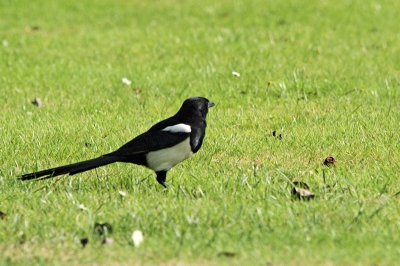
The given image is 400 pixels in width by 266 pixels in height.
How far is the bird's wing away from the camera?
519 centimetres

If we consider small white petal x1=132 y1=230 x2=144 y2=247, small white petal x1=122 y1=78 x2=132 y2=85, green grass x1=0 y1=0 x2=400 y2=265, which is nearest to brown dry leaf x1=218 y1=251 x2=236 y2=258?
green grass x1=0 y1=0 x2=400 y2=265


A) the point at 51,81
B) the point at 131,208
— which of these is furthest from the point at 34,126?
the point at 131,208

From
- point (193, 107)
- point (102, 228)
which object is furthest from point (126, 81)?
point (102, 228)

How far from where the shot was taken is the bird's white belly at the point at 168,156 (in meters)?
5.20

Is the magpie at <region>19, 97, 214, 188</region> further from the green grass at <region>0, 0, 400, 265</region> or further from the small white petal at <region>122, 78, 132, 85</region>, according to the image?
the small white petal at <region>122, 78, 132, 85</region>

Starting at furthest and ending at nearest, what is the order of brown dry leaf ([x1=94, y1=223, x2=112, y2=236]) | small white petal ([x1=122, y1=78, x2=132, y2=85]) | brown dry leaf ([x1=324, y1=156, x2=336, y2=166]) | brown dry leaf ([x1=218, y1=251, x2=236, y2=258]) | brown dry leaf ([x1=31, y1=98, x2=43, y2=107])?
small white petal ([x1=122, y1=78, x2=132, y2=85]) < brown dry leaf ([x1=31, y1=98, x2=43, y2=107]) < brown dry leaf ([x1=324, y1=156, x2=336, y2=166]) < brown dry leaf ([x1=94, y1=223, x2=112, y2=236]) < brown dry leaf ([x1=218, y1=251, x2=236, y2=258])

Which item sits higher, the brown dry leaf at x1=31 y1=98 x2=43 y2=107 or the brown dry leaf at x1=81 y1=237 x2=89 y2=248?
the brown dry leaf at x1=81 y1=237 x2=89 y2=248

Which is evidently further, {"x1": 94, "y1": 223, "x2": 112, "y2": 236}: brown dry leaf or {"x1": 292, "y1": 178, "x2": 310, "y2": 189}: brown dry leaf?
{"x1": 292, "y1": 178, "x2": 310, "y2": 189}: brown dry leaf

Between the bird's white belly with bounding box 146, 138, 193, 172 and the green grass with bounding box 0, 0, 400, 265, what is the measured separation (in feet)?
0.55

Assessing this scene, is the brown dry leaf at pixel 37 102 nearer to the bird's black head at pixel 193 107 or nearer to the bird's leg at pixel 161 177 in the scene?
the bird's black head at pixel 193 107

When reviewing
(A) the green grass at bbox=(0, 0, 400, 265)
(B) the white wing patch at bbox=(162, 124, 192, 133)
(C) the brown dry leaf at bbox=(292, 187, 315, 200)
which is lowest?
(A) the green grass at bbox=(0, 0, 400, 265)

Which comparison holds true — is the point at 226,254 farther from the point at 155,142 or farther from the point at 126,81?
the point at 126,81

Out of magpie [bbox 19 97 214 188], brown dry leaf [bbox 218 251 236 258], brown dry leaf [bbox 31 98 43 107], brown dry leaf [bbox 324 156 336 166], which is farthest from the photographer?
brown dry leaf [bbox 31 98 43 107]

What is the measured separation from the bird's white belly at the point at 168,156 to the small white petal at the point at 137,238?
43.9 inches
